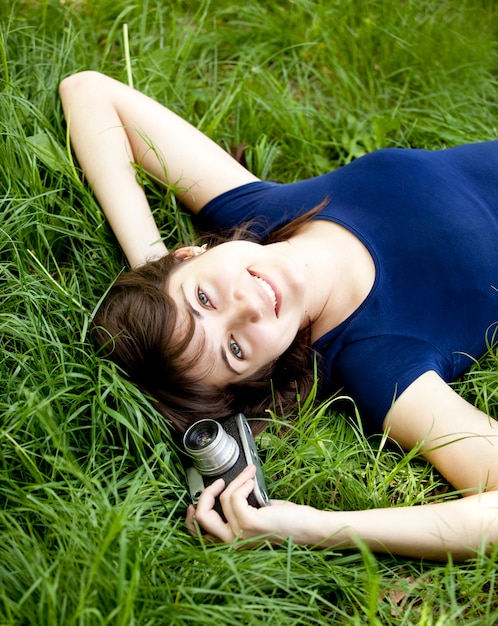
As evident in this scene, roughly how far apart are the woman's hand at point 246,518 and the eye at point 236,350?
1.38 ft

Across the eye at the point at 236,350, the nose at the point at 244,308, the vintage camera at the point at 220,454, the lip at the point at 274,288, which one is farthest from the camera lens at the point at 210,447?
the lip at the point at 274,288

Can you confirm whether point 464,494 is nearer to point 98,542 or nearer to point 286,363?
point 286,363

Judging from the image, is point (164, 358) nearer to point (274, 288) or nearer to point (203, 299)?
point (203, 299)

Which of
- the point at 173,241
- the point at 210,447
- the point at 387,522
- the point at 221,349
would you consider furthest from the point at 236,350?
the point at 173,241

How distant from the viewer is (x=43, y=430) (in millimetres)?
2279

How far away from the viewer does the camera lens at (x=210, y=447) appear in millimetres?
2238

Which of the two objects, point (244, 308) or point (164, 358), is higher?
point (244, 308)

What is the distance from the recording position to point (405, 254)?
2705mm

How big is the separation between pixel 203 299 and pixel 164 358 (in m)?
0.25

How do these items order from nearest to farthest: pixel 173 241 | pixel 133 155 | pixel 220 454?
1. pixel 220 454
2. pixel 133 155
3. pixel 173 241

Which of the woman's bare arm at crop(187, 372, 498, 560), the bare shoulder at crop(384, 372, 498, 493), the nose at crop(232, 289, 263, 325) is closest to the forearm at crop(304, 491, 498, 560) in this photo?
the woman's bare arm at crop(187, 372, 498, 560)

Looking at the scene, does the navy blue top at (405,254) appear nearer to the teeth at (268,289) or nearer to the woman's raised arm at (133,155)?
the woman's raised arm at (133,155)

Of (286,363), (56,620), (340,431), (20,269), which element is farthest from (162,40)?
(56,620)

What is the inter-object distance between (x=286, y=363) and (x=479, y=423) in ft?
2.47
